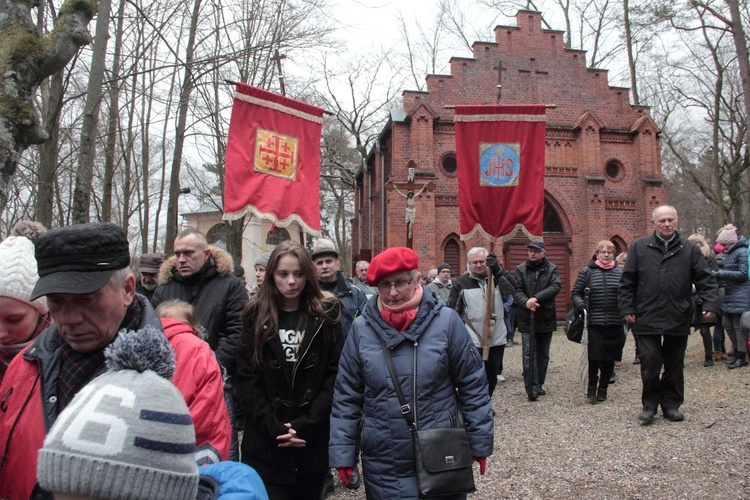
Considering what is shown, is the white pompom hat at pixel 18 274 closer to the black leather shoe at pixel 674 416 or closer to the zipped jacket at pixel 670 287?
the zipped jacket at pixel 670 287

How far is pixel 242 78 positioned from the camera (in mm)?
14867

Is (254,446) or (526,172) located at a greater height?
(526,172)

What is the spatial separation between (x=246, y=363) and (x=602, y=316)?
5206 millimetres

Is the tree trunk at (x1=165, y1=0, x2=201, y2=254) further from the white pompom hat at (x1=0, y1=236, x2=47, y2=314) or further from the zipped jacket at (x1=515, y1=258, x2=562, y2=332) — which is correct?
the white pompom hat at (x1=0, y1=236, x2=47, y2=314)

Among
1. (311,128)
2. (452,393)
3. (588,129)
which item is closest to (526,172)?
(311,128)

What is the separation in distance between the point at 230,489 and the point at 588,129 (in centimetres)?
2145

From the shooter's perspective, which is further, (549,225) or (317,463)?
(549,225)

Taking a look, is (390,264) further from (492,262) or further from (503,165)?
(503,165)

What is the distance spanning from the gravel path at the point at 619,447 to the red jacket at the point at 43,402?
3222 mm

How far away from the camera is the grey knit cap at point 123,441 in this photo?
1.16 metres

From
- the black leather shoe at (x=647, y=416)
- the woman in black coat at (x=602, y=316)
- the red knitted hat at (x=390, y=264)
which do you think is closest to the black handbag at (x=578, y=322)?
the woman in black coat at (x=602, y=316)

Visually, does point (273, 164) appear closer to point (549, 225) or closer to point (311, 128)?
point (311, 128)

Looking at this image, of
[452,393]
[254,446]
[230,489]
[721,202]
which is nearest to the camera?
[230,489]

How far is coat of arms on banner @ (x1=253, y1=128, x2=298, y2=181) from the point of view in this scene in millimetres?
6521
